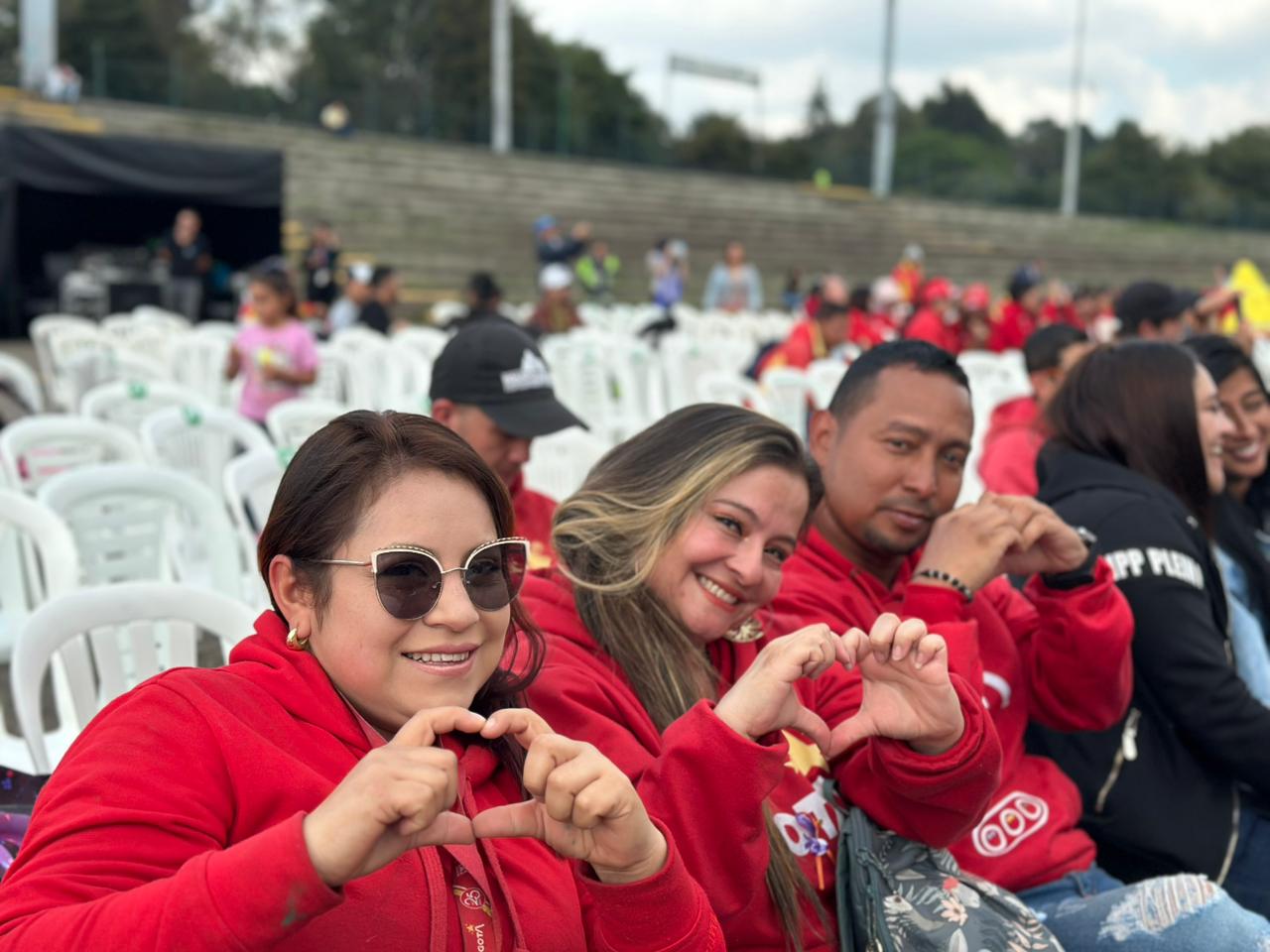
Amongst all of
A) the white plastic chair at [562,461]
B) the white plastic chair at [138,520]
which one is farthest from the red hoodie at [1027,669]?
the white plastic chair at [562,461]

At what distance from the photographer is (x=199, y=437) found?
5738 millimetres

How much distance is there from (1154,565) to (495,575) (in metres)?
1.76

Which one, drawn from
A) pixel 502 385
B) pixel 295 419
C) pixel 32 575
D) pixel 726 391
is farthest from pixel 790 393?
pixel 32 575

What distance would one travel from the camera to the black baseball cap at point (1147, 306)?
275 inches

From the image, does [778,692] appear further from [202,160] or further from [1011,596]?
[202,160]

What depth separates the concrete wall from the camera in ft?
75.2

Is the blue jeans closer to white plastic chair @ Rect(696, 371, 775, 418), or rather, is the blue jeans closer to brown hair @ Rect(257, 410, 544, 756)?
brown hair @ Rect(257, 410, 544, 756)

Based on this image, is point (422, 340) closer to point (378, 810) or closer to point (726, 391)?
point (726, 391)

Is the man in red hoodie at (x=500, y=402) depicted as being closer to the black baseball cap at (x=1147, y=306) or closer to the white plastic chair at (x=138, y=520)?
the white plastic chair at (x=138, y=520)

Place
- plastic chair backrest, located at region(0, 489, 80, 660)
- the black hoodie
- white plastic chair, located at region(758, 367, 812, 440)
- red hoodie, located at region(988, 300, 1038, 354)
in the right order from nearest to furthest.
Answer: the black hoodie, plastic chair backrest, located at region(0, 489, 80, 660), white plastic chair, located at region(758, 367, 812, 440), red hoodie, located at region(988, 300, 1038, 354)

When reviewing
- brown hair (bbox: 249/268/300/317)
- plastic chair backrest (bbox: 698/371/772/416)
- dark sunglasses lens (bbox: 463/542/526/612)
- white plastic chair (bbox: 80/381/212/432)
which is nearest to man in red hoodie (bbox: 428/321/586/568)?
dark sunglasses lens (bbox: 463/542/526/612)

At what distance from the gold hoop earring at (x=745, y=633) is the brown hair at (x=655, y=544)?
0.07 m

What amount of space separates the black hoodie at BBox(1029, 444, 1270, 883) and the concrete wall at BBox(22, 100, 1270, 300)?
19981 millimetres

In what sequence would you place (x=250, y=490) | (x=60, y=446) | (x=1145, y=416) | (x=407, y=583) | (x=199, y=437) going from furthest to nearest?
1. (x=199, y=437)
2. (x=60, y=446)
3. (x=250, y=490)
4. (x=1145, y=416)
5. (x=407, y=583)
